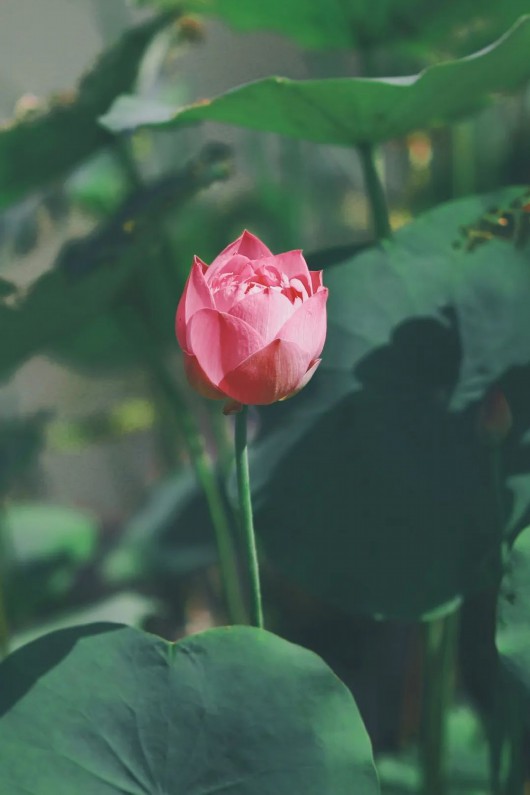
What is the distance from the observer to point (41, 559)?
0.94 m

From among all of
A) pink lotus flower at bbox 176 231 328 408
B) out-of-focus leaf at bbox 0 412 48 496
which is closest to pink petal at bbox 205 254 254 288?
pink lotus flower at bbox 176 231 328 408

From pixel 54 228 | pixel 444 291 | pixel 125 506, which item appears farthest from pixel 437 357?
pixel 125 506

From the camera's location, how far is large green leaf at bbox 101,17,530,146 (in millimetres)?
421

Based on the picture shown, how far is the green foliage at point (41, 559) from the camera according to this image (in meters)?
0.94

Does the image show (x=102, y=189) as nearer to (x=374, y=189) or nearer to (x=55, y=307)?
(x=55, y=307)

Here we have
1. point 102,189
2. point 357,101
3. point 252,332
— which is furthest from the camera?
point 102,189

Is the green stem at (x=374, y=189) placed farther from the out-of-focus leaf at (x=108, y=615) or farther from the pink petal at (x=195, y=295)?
the out-of-focus leaf at (x=108, y=615)

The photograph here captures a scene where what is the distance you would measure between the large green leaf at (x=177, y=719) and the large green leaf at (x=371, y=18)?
0.40m

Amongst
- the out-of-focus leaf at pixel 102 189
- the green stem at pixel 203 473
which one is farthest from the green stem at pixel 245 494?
the out-of-focus leaf at pixel 102 189

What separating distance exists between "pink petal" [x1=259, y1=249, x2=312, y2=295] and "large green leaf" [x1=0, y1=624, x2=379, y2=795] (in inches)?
5.7

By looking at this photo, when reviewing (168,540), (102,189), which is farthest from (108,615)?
(102,189)

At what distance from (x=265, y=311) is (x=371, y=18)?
0.34m

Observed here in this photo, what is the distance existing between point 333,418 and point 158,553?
49cm

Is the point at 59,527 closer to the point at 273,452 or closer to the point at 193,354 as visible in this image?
the point at 273,452
